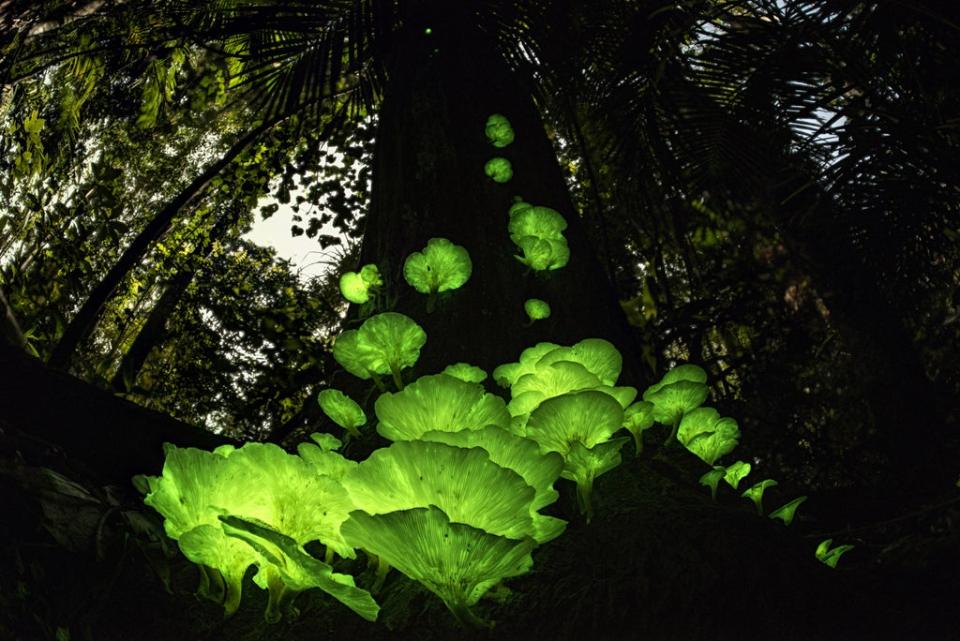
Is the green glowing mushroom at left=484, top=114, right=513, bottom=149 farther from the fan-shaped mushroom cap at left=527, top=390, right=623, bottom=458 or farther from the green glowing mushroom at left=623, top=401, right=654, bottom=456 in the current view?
the fan-shaped mushroom cap at left=527, top=390, right=623, bottom=458

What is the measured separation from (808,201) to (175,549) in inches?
187

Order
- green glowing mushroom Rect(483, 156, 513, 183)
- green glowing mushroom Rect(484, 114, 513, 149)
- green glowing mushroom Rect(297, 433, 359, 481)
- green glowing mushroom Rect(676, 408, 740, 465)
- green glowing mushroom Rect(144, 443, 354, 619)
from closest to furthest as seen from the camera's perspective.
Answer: green glowing mushroom Rect(144, 443, 354, 619), green glowing mushroom Rect(297, 433, 359, 481), green glowing mushroom Rect(676, 408, 740, 465), green glowing mushroom Rect(483, 156, 513, 183), green glowing mushroom Rect(484, 114, 513, 149)

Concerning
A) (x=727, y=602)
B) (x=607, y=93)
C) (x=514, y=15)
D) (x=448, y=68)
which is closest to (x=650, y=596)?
(x=727, y=602)

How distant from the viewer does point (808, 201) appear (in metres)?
4.48

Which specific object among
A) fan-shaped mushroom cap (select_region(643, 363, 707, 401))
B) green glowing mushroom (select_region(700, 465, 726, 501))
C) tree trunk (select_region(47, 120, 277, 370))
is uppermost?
fan-shaped mushroom cap (select_region(643, 363, 707, 401))

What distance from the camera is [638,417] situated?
3.61 feet

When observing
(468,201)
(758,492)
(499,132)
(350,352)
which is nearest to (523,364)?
(350,352)

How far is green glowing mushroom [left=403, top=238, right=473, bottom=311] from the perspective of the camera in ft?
4.89

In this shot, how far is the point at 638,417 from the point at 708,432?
0.15 m

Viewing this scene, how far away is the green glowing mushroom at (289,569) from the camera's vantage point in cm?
60

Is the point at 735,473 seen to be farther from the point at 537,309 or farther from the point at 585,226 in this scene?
the point at 585,226

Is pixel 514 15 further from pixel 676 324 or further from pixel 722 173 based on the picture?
pixel 676 324

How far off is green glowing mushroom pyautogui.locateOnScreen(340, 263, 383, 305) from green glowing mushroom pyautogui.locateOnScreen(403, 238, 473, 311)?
0.24 metres

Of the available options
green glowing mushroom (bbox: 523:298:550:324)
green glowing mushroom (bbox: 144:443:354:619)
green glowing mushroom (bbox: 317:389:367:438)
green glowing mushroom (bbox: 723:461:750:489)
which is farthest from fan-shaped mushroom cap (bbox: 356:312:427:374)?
green glowing mushroom (bbox: 723:461:750:489)
